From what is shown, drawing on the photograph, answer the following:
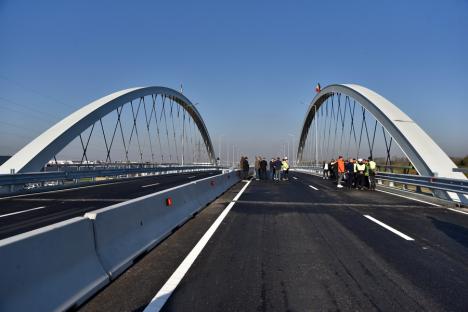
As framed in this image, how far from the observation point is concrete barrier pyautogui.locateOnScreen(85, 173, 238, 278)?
196 inches

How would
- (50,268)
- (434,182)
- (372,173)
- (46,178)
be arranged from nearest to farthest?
(50,268)
(434,182)
(46,178)
(372,173)

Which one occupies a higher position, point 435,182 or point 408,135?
point 408,135

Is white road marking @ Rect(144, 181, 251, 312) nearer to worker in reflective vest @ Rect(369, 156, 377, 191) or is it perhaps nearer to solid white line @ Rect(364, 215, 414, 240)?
solid white line @ Rect(364, 215, 414, 240)

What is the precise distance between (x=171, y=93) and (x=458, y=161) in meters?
29.6

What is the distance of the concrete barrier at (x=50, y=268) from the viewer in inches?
125

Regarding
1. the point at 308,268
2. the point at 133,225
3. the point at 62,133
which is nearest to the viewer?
the point at 308,268

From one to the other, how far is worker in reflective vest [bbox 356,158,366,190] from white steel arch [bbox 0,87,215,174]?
627 inches

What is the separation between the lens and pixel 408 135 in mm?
19844

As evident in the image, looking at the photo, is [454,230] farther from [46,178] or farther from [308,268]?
[46,178]

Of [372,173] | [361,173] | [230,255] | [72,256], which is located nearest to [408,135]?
[372,173]

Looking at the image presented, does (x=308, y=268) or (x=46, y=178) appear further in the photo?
(x=46, y=178)

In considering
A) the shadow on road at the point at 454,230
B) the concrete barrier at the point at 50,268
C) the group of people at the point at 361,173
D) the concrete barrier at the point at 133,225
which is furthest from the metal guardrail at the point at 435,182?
the concrete barrier at the point at 50,268

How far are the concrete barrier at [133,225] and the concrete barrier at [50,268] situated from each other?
289 millimetres

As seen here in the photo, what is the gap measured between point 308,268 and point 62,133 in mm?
20096
